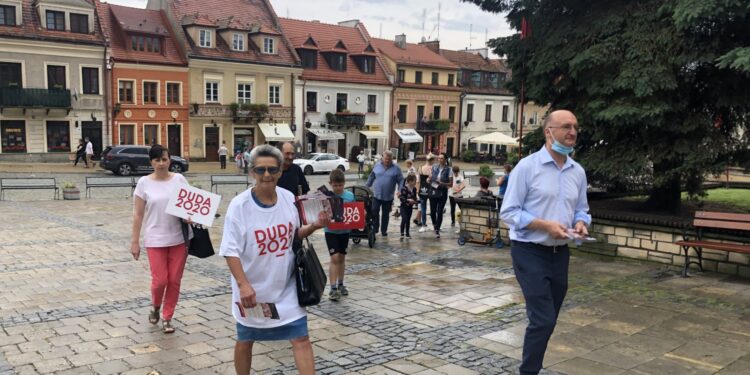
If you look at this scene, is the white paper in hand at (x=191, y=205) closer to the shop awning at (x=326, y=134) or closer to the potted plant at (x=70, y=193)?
the potted plant at (x=70, y=193)

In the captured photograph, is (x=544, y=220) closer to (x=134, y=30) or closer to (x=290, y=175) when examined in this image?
(x=290, y=175)

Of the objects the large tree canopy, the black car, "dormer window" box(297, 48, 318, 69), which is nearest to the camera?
the large tree canopy

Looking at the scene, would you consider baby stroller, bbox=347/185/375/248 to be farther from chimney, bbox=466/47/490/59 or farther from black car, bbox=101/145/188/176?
chimney, bbox=466/47/490/59

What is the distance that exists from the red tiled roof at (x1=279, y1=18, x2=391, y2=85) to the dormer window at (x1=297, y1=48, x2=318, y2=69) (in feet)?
0.95

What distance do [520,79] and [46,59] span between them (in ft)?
100

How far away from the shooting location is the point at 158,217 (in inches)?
245

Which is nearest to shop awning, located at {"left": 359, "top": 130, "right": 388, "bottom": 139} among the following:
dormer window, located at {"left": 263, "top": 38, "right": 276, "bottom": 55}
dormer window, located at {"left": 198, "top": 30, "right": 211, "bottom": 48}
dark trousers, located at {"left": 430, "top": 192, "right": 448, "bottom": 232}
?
dormer window, located at {"left": 263, "top": 38, "right": 276, "bottom": 55}

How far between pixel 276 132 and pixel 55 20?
1468cm

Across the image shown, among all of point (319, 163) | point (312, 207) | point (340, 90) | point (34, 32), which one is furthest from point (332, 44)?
point (312, 207)

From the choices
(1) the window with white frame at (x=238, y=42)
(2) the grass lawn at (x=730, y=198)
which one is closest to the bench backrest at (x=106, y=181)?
(2) the grass lawn at (x=730, y=198)

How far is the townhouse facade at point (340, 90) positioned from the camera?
4509 centimetres

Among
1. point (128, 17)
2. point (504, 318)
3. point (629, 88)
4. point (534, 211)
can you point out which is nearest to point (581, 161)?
point (629, 88)

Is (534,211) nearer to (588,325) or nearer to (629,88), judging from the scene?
(588,325)

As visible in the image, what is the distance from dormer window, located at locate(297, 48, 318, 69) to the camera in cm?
4488
